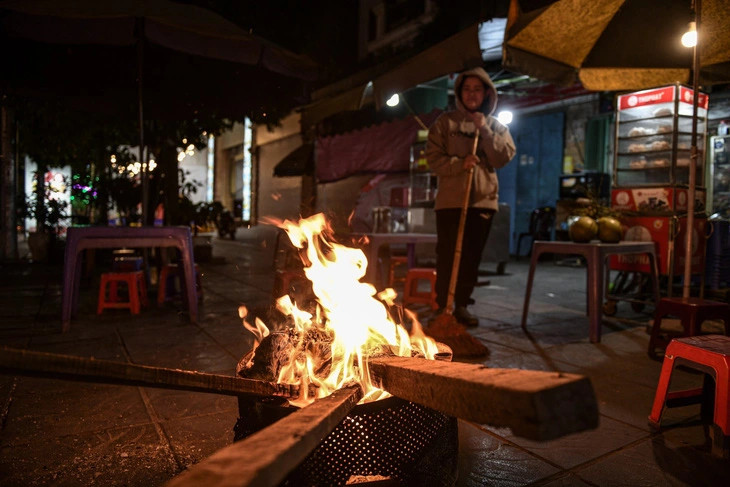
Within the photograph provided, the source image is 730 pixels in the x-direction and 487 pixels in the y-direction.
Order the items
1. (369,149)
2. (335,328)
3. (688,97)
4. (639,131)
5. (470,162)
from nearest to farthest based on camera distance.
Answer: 1. (335,328)
2. (470,162)
3. (688,97)
4. (639,131)
5. (369,149)

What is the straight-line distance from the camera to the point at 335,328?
85.3 inches

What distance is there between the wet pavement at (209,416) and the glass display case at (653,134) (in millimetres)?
3301

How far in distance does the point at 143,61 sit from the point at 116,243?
3219 millimetres

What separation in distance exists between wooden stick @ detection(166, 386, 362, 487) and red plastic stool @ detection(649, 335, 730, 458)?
196 centimetres

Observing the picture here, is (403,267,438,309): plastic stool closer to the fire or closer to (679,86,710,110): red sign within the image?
the fire

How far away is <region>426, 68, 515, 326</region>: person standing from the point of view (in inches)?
181

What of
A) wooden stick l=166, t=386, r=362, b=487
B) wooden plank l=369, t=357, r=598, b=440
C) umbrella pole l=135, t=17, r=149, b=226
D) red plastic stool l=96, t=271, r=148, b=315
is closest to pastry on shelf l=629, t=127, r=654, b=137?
umbrella pole l=135, t=17, r=149, b=226

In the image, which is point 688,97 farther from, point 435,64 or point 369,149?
point 369,149

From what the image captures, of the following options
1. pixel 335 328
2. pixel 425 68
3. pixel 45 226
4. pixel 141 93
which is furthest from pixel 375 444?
pixel 45 226

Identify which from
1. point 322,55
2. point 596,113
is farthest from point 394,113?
point 596,113

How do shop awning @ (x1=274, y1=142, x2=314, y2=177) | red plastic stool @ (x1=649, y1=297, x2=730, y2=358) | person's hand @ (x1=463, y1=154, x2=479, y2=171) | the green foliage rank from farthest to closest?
1. shop awning @ (x1=274, y1=142, x2=314, y2=177)
2. the green foliage
3. person's hand @ (x1=463, y1=154, x2=479, y2=171)
4. red plastic stool @ (x1=649, y1=297, x2=730, y2=358)

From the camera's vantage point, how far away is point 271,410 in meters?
1.57

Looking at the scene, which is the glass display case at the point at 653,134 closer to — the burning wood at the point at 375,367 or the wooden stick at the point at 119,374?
the burning wood at the point at 375,367

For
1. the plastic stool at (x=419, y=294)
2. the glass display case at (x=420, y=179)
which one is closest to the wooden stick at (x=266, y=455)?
the plastic stool at (x=419, y=294)
